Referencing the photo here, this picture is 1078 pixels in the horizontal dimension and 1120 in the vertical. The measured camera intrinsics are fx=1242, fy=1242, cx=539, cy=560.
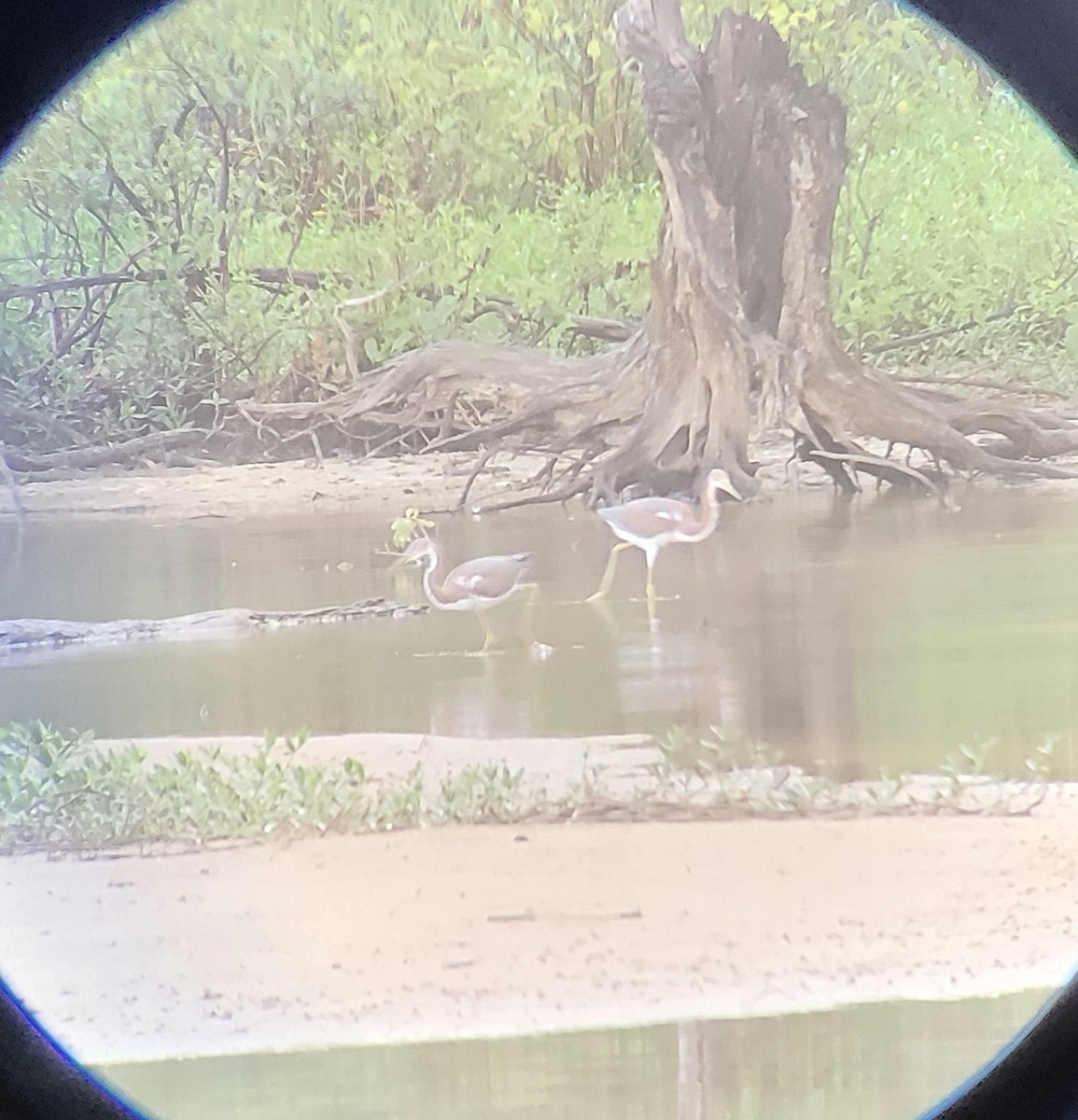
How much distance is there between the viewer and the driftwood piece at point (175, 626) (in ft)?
3.10

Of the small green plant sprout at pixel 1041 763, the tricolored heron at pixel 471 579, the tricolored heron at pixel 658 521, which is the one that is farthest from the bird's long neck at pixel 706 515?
the small green plant sprout at pixel 1041 763

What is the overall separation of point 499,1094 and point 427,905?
0.15 m

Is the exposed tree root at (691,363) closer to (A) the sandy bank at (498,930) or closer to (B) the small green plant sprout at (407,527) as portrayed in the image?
(B) the small green plant sprout at (407,527)

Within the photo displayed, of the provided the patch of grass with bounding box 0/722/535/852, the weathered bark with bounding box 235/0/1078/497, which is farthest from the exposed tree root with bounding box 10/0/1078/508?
the patch of grass with bounding box 0/722/535/852

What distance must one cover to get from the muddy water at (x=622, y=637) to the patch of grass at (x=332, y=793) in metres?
0.02

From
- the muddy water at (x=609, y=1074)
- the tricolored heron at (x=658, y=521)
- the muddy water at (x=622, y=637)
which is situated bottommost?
the muddy water at (x=609, y=1074)

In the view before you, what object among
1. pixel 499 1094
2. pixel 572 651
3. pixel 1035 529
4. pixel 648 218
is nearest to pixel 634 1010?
pixel 499 1094

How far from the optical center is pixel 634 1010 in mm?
918

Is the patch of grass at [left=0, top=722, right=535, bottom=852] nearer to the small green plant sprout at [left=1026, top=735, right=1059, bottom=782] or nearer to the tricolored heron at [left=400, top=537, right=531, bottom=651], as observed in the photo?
the tricolored heron at [left=400, top=537, right=531, bottom=651]

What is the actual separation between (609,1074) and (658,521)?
1.37 ft

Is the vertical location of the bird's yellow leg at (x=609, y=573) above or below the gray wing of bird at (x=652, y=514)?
below

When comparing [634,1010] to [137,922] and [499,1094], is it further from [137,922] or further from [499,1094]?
[137,922]

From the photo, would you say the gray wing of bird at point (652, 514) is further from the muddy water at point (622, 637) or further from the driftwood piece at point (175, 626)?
the driftwood piece at point (175, 626)

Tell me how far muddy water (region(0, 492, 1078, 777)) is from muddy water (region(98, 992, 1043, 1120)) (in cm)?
20
